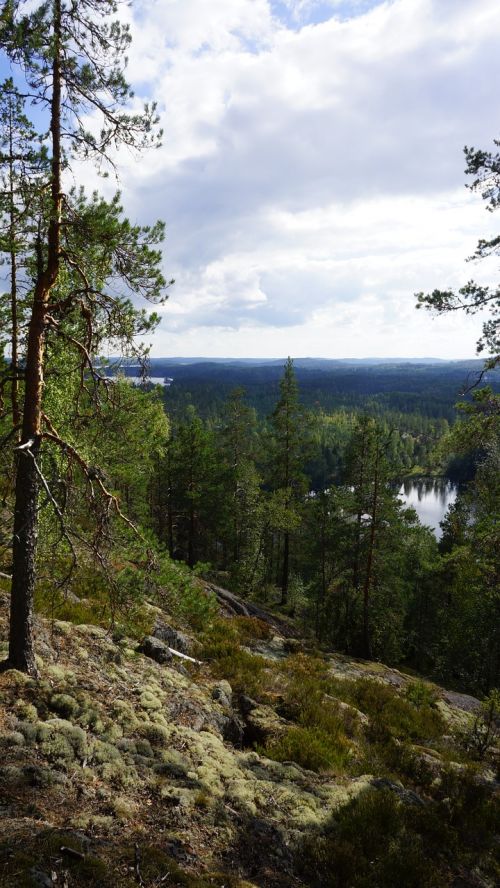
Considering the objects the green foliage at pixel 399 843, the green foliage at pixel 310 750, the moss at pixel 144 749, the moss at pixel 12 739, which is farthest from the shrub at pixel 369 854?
the moss at pixel 12 739

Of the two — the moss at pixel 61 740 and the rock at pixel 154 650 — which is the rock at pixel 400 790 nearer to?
the rock at pixel 154 650

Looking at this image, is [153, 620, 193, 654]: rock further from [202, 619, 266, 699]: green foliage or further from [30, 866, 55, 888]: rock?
[30, 866, 55, 888]: rock

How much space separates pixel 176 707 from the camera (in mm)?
9008

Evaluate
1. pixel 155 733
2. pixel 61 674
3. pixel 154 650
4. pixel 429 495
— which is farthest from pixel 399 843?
pixel 429 495

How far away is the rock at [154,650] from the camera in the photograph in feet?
35.4

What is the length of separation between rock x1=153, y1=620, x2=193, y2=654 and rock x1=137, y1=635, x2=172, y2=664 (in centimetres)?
110

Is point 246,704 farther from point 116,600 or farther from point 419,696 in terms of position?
point 419,696

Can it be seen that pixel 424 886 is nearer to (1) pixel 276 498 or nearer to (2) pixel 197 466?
(1) pixel 276 498

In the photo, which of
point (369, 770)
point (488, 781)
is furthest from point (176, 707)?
point (488, 781)

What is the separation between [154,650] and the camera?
10.8 m

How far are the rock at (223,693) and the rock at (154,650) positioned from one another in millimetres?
1280

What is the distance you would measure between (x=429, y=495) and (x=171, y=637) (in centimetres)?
12992

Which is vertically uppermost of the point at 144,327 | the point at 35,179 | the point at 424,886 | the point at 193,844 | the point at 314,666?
the point at 35,179

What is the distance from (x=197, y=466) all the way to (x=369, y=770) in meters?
24.4
